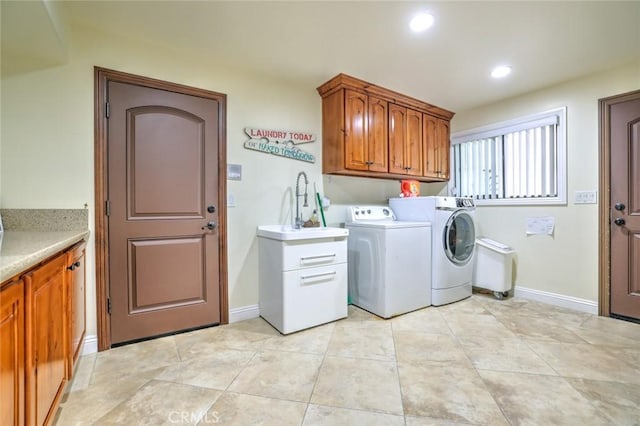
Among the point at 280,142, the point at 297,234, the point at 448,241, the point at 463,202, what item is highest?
the point at 280,142

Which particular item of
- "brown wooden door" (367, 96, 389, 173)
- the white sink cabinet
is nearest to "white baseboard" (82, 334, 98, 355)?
the white sink cabinet

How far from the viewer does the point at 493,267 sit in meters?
3.07

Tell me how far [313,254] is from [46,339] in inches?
62.2

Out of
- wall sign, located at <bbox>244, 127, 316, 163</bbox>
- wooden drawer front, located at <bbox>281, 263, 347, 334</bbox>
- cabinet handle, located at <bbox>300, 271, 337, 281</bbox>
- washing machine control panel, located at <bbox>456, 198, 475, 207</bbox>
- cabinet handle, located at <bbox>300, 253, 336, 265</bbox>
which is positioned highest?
wall sign, located at <bbox>244, 127, 316, 163</bbox>

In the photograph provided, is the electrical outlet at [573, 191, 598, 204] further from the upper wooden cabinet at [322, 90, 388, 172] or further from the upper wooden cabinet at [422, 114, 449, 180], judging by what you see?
the upper wooden cabinet at [322, 90, 388, 172]

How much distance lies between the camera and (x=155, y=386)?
156cm

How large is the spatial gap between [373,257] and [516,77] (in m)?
2.18

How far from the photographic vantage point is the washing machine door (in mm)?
2814

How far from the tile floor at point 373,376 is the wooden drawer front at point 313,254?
54 cm

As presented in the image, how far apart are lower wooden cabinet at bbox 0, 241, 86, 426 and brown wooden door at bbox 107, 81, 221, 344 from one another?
582mm

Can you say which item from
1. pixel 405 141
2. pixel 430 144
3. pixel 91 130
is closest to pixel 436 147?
pixel 430 144

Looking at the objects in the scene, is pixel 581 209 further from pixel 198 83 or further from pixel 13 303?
pixel 13 303

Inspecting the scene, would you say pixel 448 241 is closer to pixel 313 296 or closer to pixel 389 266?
pixel 389 266

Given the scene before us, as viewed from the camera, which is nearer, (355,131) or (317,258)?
(317,258)
